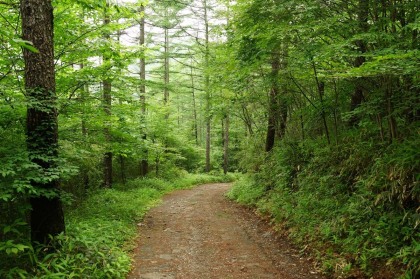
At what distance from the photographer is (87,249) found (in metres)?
5.29

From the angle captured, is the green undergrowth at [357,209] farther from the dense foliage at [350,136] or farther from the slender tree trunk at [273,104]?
the slender tree trunk at [273,104]

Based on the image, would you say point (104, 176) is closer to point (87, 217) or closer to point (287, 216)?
point (87, 217)

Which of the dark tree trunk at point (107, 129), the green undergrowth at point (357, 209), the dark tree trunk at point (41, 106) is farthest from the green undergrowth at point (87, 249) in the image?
the green undergrowth at point (357, 209)

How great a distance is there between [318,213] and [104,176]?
29.8ft

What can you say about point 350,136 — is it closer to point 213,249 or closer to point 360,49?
point 360,49

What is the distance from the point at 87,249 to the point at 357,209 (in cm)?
523

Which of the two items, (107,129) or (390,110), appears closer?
(390,110)

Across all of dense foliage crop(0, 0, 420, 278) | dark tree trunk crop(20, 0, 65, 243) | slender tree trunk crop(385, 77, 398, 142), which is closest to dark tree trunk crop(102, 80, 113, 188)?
dense foliage crop(0, 0, 420, 278)

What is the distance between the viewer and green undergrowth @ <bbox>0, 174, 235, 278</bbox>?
14.9 feet

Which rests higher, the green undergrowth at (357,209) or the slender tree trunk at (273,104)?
the slender tree trunk at (273,104)

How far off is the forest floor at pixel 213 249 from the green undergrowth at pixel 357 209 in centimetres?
52

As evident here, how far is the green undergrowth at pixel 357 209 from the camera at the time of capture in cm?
463

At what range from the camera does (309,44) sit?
22.3ft

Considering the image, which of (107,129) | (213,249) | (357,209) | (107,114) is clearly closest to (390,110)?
(357,209)
